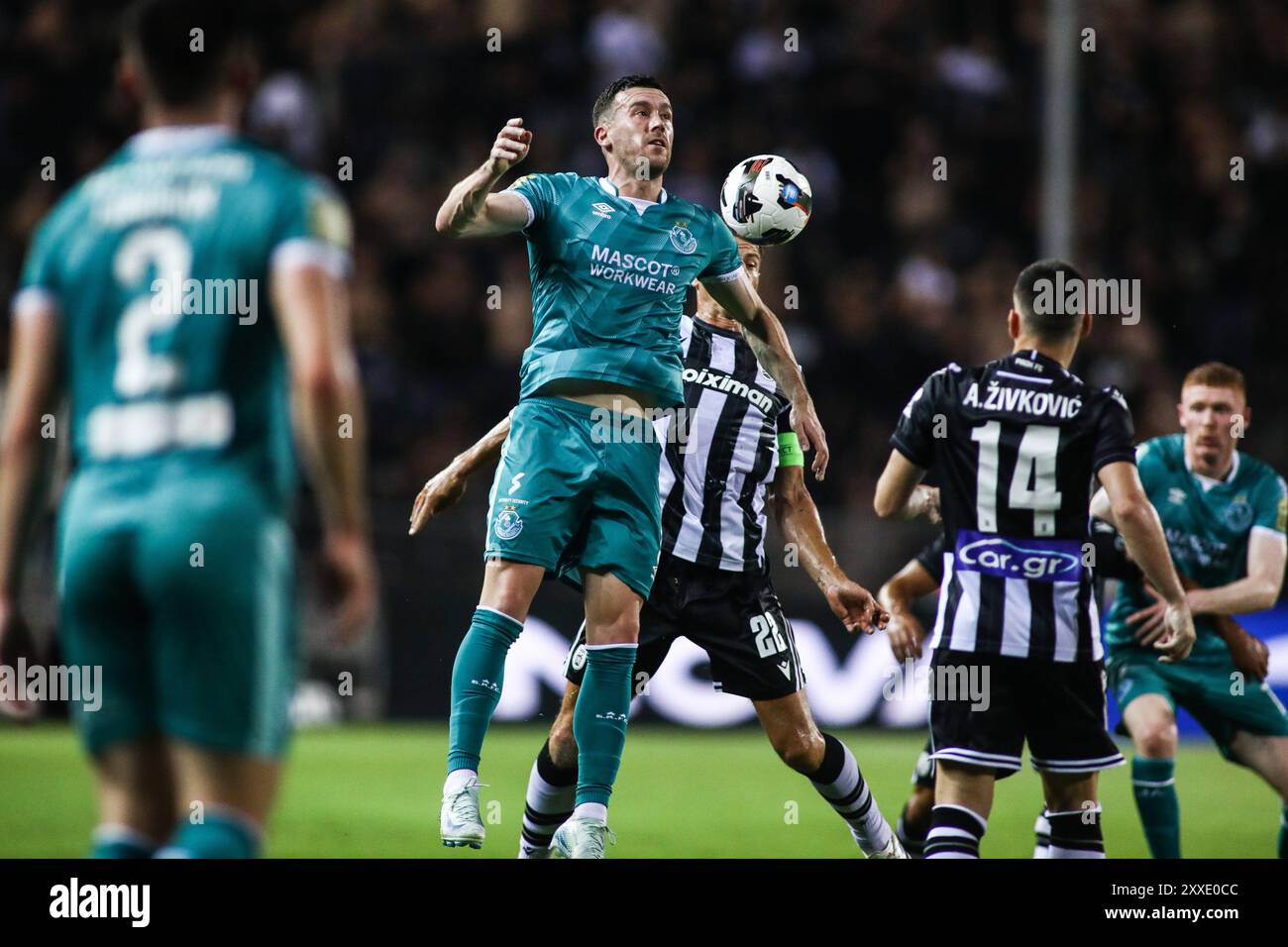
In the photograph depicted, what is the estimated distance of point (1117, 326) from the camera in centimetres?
1439

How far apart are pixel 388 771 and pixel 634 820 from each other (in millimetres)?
2112

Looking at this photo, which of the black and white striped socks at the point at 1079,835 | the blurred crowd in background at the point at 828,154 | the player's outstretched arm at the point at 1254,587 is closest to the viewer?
the black and white striped socks at the point at 1079,835

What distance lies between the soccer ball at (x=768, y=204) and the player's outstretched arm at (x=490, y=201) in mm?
1127

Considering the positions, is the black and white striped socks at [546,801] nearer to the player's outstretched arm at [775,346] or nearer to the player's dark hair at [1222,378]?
the player's outstretched arm at [775,346]

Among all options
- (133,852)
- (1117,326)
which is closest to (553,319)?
(133,852)

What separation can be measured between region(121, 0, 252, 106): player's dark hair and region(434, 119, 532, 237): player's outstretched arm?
1.54m

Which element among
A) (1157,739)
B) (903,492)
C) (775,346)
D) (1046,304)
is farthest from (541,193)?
(1157,739)

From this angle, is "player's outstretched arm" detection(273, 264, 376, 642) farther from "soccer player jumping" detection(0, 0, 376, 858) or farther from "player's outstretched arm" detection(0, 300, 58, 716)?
"player's outstretched arm" detection(0, 300, 58, 716)

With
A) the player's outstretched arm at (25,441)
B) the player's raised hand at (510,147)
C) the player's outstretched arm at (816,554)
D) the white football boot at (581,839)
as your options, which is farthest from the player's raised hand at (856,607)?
the player's outstretched arm at (25,441)

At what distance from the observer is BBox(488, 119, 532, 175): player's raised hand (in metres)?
4.97

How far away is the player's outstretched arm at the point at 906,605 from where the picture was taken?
20.4 ft

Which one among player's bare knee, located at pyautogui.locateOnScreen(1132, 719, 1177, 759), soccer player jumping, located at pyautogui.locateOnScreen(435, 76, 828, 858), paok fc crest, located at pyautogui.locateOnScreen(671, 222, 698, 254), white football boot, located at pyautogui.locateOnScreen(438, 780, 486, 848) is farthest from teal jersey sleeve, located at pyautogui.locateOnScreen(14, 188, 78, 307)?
player's bare knee, located at pyautogui.locateOnScreen(1132, 719, 1177, 759)

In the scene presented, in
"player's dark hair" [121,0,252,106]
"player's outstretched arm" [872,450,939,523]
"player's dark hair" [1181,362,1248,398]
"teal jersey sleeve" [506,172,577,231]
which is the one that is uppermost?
"teal jersey sleeve" [506,172,577,231]

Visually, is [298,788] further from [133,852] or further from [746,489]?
[133,852]
